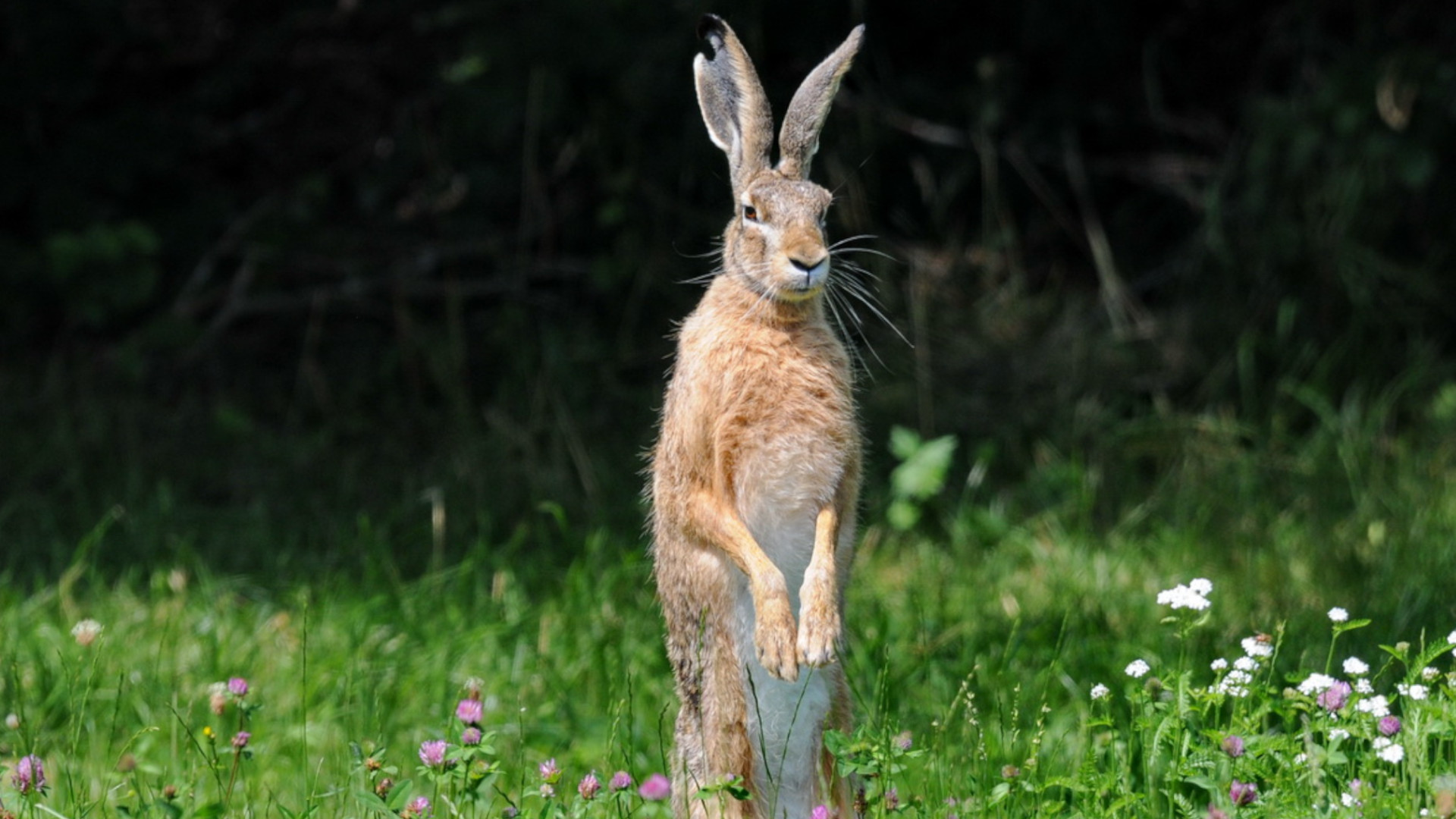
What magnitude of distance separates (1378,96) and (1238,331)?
92 cm

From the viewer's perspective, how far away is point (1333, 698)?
8.99ft

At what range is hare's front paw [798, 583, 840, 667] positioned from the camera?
113 inches

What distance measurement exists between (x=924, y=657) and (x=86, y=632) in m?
1.89

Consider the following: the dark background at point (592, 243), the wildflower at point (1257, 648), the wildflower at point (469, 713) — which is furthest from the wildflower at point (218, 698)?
the wildflower at point (1257, 648)

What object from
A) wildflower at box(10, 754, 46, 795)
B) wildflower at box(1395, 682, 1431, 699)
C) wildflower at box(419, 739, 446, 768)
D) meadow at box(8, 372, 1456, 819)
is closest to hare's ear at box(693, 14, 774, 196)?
meadow at box(8, 372, 1456, 819)

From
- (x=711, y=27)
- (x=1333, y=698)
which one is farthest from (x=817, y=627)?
(x=711, y=27)

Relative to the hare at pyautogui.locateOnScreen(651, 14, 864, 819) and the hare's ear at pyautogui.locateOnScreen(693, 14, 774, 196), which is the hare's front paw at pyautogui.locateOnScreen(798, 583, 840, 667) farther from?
the hare's ear at pyautogui.locateOnScreen(693, 14, 774, 196)

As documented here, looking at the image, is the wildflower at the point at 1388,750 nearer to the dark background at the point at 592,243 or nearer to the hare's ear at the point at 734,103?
the hare's ear at the point at 734,103

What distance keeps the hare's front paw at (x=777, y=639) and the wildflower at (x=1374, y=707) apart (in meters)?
0.92

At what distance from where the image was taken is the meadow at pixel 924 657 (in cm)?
280

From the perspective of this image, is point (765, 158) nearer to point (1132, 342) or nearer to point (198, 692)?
point (198, 692)

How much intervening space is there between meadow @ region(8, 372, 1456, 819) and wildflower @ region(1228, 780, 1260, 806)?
0.4 inches

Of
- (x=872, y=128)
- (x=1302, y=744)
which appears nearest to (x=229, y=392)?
(x=872, y=128)

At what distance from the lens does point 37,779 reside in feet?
9.08
